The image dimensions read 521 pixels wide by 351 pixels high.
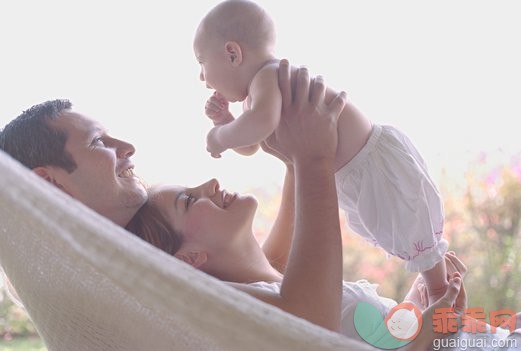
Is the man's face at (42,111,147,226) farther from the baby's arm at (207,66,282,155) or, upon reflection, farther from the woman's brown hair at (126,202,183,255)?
the baby's arm at (207,66,282,155)

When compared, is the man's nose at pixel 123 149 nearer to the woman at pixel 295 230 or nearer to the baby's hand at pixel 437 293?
the woman at pixel 295 230

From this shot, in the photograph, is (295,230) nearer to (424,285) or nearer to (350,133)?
(350,133)

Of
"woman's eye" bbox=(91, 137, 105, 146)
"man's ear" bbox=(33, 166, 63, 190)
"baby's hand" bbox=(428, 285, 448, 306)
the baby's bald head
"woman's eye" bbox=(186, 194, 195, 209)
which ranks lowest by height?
"baby's hand" bbox=(428, 285, 448, 306)

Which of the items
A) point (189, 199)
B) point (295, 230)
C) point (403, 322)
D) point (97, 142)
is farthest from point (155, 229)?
point (403, 322)

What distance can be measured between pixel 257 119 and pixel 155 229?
0.28 meters

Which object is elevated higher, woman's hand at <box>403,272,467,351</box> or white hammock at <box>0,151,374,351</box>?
white hammock at <box>0,151,374,351</box>

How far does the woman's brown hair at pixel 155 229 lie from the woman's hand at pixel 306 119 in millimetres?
242

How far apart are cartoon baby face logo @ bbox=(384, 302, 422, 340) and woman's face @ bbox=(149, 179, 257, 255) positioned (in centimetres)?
29

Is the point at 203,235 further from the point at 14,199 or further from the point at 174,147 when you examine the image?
the point at 174,147

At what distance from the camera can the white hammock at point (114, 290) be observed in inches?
24.1

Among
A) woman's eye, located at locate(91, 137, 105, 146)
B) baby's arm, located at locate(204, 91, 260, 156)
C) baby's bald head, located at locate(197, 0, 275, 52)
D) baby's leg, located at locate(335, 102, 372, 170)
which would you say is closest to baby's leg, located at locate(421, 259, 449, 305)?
baby's leg, located at locate(335, 102, 372, 170)

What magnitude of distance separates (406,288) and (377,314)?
1.60 m

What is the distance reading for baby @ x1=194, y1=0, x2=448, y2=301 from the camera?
123 centimetres

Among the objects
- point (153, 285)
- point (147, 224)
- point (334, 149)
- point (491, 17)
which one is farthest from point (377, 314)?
point (491, 17)
